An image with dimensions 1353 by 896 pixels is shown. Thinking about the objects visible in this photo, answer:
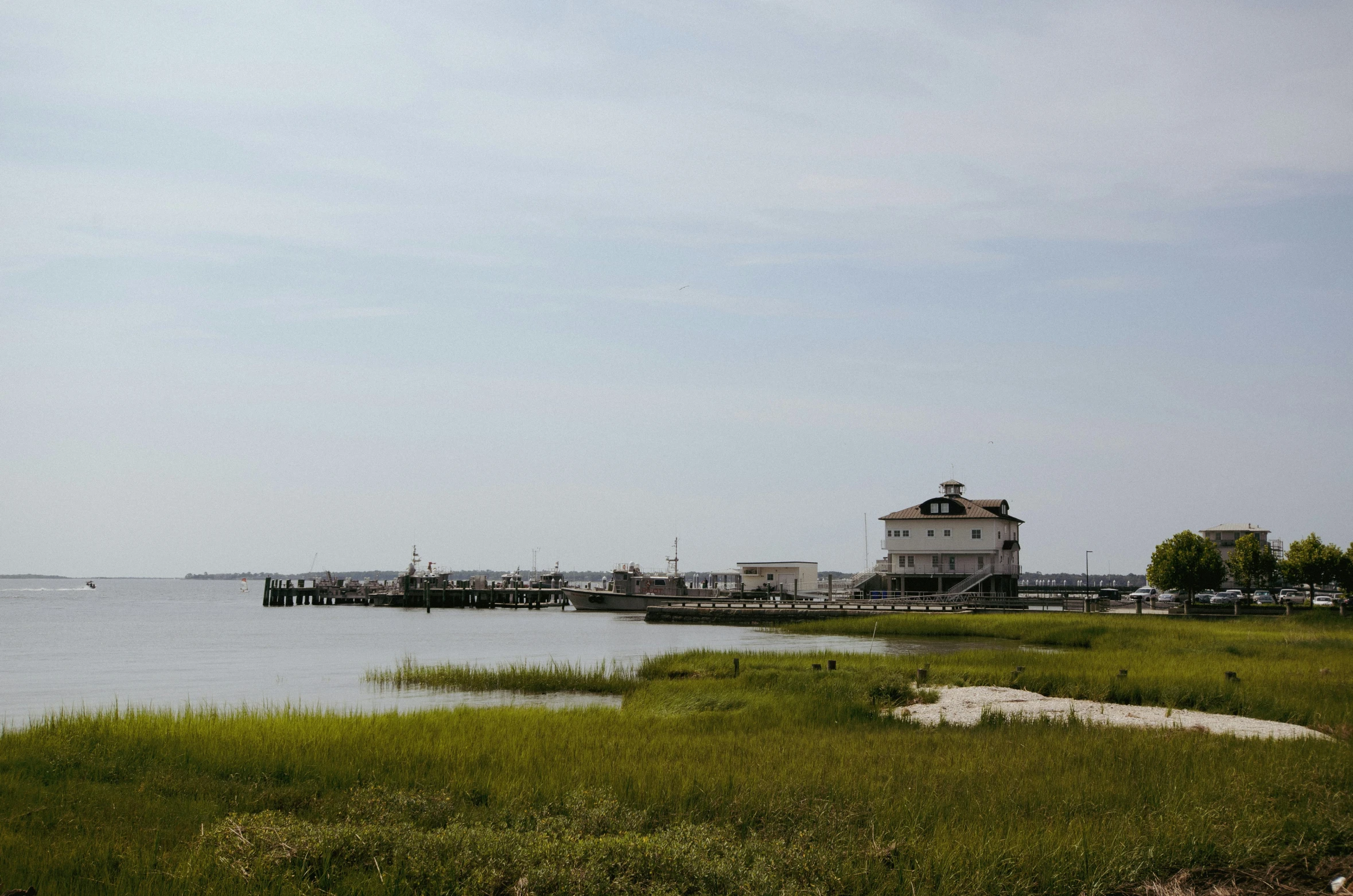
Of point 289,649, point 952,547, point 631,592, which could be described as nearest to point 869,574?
point 952,547

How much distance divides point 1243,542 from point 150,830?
8692cm

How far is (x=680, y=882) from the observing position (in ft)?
29.1

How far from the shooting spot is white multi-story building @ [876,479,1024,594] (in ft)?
276

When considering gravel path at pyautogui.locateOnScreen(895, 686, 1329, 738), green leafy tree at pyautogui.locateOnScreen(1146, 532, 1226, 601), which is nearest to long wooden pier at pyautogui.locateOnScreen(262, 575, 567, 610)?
green leafy tree at pyautogui.locateOnScreen(1146, 532, 1226, 601)

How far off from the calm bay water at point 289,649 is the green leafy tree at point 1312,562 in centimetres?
3764

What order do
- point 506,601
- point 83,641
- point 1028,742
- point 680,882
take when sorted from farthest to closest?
1. point 506,601
2. point 83,641
3. point 1028,742
4. point 680,882

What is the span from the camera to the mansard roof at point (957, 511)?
84938 mm

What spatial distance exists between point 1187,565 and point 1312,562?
7.98 meters

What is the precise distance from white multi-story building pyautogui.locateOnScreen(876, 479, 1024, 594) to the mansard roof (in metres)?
0.05

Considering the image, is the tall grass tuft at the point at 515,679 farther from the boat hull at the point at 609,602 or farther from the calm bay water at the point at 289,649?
the boat hull at the point at 609,602

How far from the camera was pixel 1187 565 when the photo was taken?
75875mm

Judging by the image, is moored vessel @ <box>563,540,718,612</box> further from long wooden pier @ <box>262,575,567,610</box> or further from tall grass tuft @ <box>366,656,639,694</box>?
tall grass tuft @ <box>366,656,639,694</box>

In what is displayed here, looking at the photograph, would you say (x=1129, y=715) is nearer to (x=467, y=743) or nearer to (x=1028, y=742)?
(x=1028, y=742)

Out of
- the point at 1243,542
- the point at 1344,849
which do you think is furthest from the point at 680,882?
the point at 1243,542
